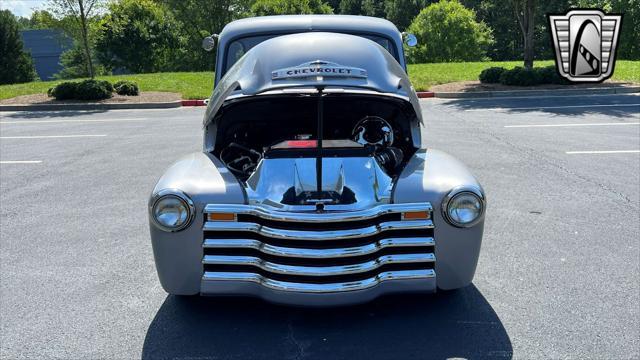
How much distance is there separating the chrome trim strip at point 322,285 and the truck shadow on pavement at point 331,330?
345mm

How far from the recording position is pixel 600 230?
199 inches

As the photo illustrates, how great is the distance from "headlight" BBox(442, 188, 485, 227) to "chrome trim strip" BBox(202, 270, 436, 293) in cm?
34

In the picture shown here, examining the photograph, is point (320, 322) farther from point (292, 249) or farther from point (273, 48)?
point (273, 48)

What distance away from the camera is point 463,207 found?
3260 mm

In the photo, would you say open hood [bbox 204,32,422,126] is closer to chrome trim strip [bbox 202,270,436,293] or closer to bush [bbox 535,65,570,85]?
chrome trim strip [bbox 202,270,436,293]

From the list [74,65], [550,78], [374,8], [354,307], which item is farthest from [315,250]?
[374,8]

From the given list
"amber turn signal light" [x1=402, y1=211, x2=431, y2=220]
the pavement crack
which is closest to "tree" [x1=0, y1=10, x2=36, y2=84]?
the pavement crack

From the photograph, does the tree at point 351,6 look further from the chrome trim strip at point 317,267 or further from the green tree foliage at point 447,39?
the chrome trim strip at point 317,267

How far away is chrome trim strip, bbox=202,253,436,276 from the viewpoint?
10.3 ft

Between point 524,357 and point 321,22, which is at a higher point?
point 321,22

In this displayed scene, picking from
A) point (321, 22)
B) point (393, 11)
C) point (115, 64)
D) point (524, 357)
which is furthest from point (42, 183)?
point (393, 11)

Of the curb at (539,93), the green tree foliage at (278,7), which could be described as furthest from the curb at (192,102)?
the green tree foliage at (278,7)

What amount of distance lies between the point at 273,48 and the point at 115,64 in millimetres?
37998

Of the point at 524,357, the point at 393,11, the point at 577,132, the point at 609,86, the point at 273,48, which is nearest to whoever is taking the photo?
the point at 524,357
